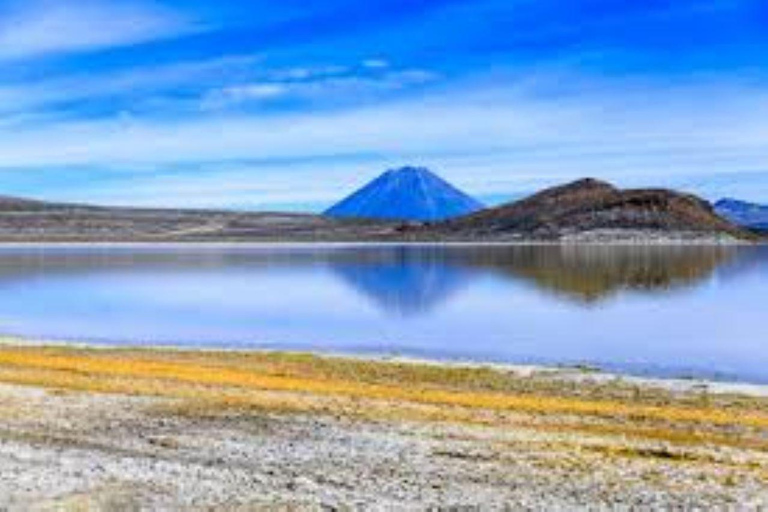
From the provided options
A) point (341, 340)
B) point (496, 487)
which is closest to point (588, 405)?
point (496, 487)

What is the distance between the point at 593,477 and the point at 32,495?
6.40m

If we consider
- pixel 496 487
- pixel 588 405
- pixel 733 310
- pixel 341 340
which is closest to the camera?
pixel 496 487

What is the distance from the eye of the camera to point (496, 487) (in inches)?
556

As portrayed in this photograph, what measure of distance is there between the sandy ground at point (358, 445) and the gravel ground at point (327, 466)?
31 millimetres

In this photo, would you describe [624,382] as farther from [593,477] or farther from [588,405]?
[593,477]

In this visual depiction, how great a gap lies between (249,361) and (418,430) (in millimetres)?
14882

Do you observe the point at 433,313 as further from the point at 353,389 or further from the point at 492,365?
the point at 353,389

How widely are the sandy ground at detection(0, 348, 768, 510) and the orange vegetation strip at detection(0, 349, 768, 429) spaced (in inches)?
3.8

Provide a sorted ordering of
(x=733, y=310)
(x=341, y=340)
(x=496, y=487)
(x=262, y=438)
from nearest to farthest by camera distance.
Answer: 1. (x=496, y=487)
2. (x=262, y=438)
3. (x=341, y=340)
4. (x=733, y=310)

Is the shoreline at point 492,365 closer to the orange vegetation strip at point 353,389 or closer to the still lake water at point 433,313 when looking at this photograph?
the still lake water at point 433,313

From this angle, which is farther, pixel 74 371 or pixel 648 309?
pixel 648 309

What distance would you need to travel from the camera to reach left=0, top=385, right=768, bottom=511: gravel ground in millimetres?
13281

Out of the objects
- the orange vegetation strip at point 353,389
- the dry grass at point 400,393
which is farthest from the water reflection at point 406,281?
the orange vegetation strip at point 353,389

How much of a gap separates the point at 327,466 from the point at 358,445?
1.78 meters
